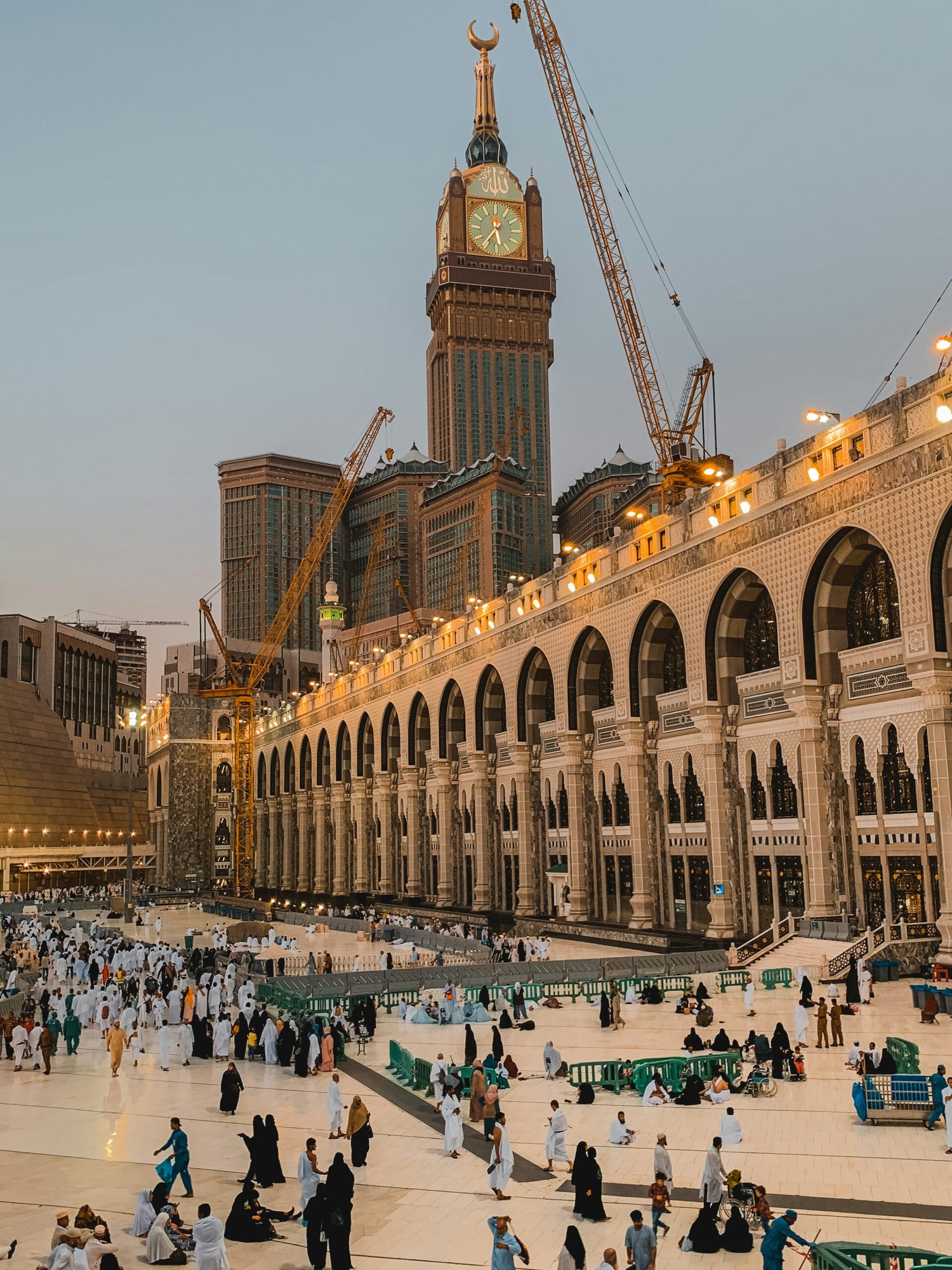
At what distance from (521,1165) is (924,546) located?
2027cm

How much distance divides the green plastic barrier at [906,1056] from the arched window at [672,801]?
23334mm

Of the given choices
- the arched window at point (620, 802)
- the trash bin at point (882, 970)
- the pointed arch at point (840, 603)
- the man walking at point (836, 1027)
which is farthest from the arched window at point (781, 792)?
the man walking at point (836, 1027)

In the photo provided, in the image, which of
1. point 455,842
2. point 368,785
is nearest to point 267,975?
point 455,842

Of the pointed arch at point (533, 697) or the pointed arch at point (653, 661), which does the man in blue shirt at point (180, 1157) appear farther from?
the pointed arch at point (533, 697)

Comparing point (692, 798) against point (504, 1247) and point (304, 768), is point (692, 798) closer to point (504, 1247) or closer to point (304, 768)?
point (504, 1247)

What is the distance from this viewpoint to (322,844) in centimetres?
8738

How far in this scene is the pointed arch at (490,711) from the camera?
191 ft

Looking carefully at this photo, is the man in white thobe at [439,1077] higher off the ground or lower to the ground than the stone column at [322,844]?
lower

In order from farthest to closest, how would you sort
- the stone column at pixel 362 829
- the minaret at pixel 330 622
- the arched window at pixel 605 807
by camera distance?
the minaret at pixel 330 622, the stone column at pixel 362 829, the arched window at pixel 605 807

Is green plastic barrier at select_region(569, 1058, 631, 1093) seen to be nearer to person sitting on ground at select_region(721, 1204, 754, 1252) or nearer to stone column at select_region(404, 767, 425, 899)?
person sitting on ground at select_region(721, 1204, 754, 1252)

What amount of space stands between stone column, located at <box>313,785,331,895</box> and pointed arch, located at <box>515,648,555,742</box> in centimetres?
3763

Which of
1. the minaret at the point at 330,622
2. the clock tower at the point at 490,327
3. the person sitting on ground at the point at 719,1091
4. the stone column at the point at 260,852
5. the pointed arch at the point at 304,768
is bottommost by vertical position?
the person sitting on ground at the point at 719,1091

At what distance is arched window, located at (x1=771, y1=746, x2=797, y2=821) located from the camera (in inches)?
1405

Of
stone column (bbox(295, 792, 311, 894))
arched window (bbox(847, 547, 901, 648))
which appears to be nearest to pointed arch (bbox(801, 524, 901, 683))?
arched window (bbox(847, 547, 901, 648))
